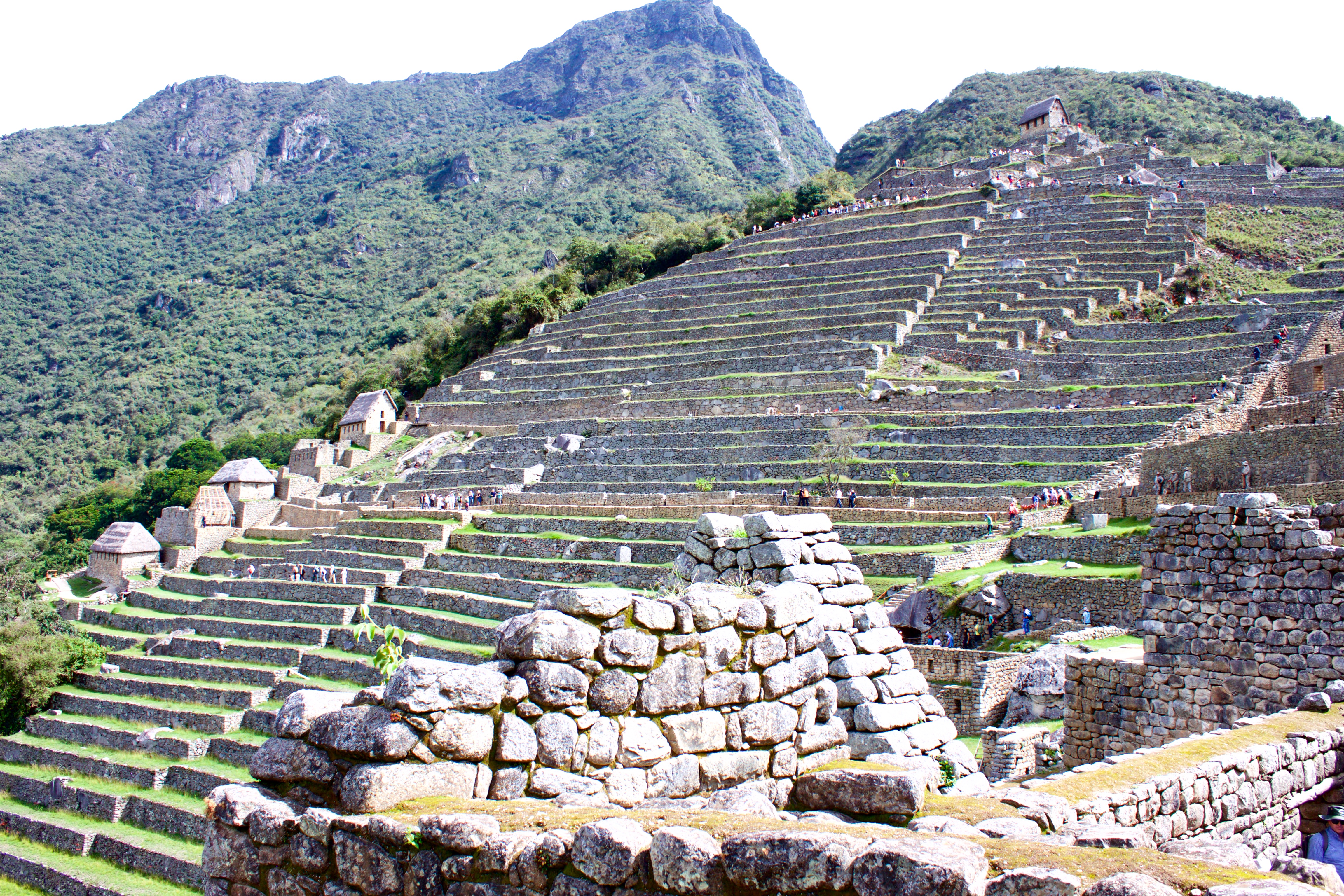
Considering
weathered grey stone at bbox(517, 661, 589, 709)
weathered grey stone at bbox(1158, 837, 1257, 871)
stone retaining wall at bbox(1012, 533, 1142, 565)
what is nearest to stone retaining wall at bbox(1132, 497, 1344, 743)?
weathered grey stone at bbox(1158, 837, 1257, 871)

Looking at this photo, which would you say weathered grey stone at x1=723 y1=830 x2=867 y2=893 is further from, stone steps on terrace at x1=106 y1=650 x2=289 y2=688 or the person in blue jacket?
stone steps on terrace at x1=106 y1=650 x2=289 y2=688

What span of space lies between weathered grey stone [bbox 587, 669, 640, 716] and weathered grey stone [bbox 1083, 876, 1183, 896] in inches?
99.3

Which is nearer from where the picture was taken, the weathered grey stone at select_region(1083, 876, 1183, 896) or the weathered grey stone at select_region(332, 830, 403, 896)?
the weathered grey stone at select_region(1083, 876, 1183, 896)

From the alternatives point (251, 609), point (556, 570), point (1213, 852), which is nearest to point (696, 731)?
point (1213, 852)

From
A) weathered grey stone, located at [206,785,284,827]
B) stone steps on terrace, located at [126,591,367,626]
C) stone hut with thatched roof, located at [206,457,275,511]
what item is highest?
weathered grey stone, located at [206,785,284,827]

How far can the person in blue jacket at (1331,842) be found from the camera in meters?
5.69

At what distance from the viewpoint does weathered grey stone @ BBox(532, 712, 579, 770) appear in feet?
15.7

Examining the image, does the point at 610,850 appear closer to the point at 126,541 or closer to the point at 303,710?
the point at 303,710

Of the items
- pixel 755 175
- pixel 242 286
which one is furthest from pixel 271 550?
pixel 755 175

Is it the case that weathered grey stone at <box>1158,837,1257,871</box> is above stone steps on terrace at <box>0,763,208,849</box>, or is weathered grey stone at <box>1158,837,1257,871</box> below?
above

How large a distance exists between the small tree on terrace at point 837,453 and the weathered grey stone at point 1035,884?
22705 millimetres

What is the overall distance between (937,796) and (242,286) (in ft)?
376

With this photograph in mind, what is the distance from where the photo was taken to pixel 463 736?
459cm

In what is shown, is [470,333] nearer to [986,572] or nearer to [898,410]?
[898,410]
